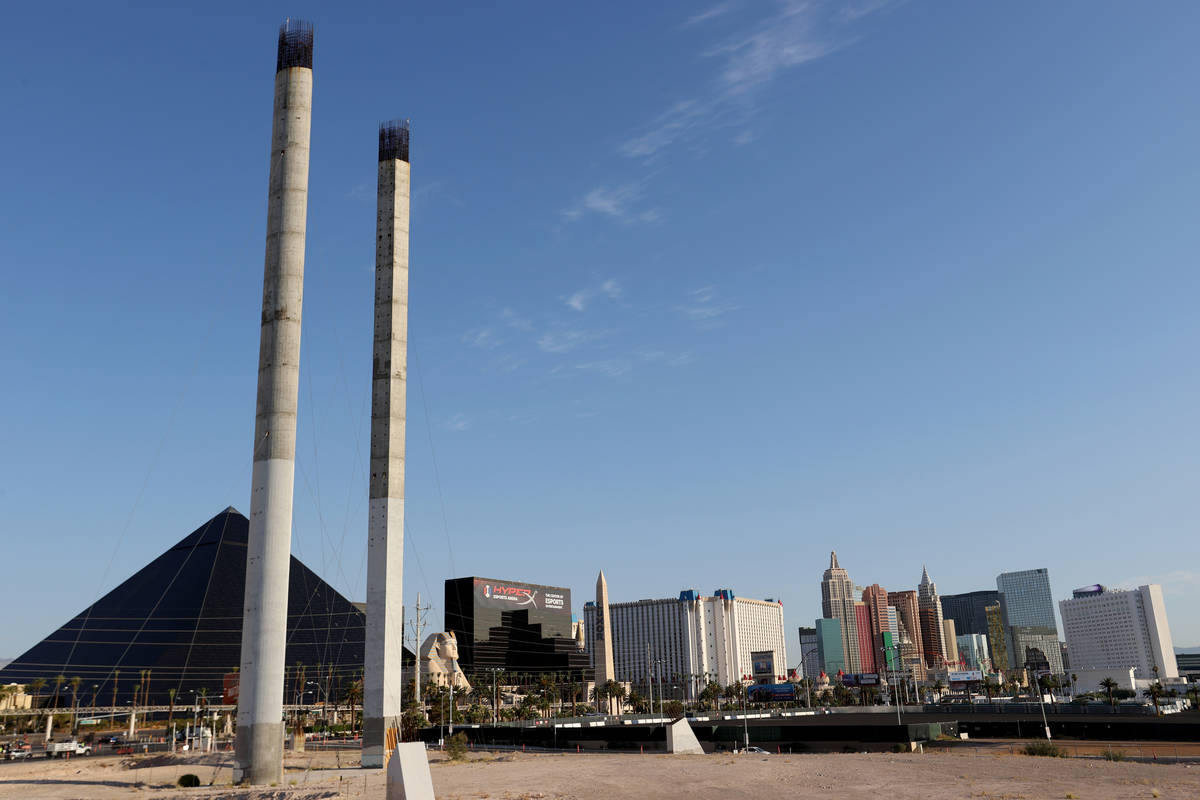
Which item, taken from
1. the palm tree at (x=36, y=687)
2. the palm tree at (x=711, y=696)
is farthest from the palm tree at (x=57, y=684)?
the palm tree at (x=711, y=696)

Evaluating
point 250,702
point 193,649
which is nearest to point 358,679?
point 193,649

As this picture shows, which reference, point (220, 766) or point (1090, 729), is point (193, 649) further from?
point (1090, 729)

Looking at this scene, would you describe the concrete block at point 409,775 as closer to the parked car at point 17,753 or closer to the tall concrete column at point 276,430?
the tall concrete column at point 276,430

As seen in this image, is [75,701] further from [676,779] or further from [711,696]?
[711,696]

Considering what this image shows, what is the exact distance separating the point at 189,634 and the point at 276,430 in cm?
9591

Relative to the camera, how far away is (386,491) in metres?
51.9

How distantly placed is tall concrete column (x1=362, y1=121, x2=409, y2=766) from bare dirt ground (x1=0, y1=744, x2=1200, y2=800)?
13.6ft

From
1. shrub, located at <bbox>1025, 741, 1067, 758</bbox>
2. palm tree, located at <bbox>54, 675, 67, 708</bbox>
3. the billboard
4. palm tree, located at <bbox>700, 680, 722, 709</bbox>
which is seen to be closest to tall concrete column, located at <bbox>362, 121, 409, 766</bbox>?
shrub, located at <bbox>1025, 741, 1067, 758</bbox>

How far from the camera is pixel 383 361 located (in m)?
53.6

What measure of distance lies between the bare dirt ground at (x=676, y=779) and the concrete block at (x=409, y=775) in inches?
252

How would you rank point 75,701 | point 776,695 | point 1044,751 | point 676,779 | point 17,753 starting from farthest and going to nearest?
1. point 776,695
2. point 75,701
3. point 17,753
4. point 1044,751
5. point 676,779

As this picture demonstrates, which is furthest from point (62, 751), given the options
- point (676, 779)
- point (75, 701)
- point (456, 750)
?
point (676, 779)

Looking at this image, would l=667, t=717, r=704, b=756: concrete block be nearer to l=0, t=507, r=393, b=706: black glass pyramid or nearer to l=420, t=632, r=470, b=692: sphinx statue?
l=0, t=507, r=393, b=706: black glass pyramid

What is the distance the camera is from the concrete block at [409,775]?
25.2 metres
